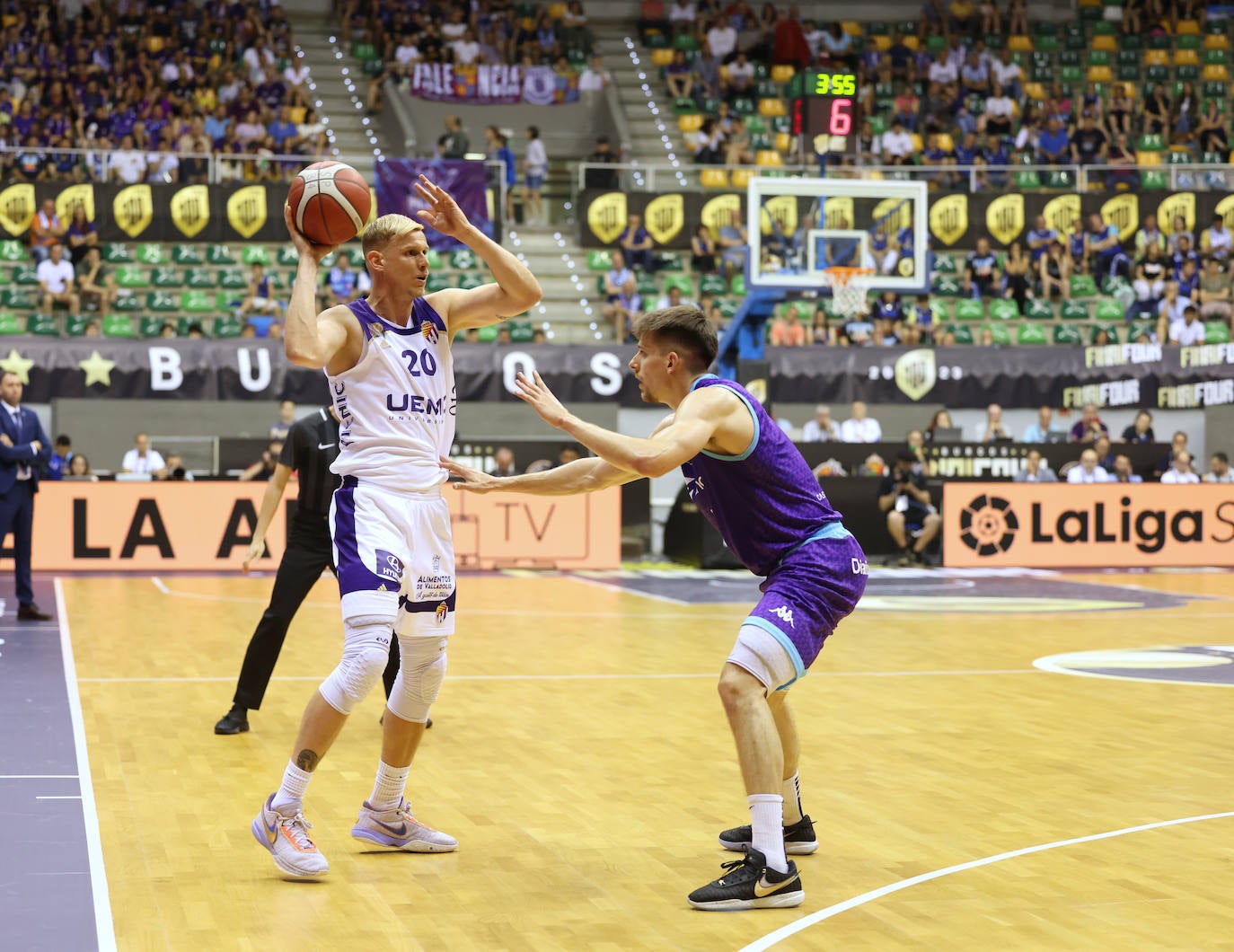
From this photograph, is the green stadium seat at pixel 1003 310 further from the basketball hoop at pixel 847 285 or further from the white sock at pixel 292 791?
the white sock at pixel 292 791

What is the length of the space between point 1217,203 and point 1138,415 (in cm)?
Answer: 662

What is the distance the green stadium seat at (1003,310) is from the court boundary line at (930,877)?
2098cm

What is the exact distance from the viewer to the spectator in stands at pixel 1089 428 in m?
22.7

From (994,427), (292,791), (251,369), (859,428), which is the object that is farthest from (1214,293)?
(292,791)

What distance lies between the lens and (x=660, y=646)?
12367 mm

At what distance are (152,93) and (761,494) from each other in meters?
25.4

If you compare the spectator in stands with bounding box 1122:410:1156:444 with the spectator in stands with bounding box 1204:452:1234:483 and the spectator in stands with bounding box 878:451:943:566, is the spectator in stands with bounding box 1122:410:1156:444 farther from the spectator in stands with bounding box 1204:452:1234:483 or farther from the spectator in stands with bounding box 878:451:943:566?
the spectator in stands with bounding box 878:451:943:566

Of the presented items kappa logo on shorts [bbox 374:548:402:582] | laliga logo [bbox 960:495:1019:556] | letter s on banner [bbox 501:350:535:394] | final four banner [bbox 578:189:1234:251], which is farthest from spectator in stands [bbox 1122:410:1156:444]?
kappa logo on shorts [bbox 374:548:402:582]

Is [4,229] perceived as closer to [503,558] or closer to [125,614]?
[503,558]

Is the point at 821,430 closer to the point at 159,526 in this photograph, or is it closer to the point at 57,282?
the point at 159,526

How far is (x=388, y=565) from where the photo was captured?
551 centimetres

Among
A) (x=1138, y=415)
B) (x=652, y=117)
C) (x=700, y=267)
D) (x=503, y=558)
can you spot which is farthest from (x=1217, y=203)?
(x=503, y=558)

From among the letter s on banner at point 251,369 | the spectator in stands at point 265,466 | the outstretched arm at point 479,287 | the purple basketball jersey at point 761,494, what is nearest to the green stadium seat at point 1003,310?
the letter s on banner at point 251,369

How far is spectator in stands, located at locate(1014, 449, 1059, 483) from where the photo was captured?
21078 millimetres
